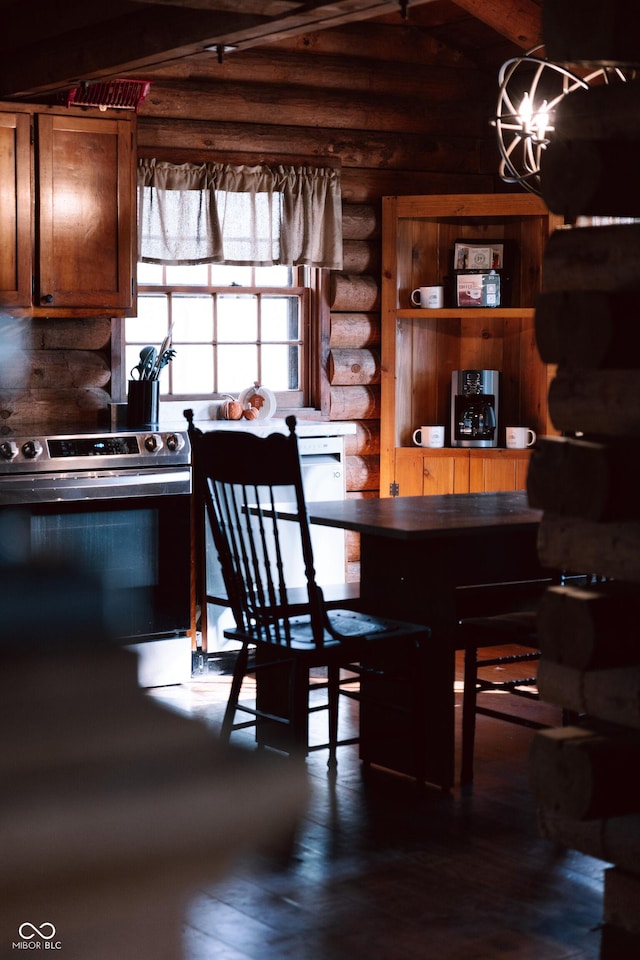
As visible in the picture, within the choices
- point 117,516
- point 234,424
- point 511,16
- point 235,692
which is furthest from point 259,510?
point 511,16

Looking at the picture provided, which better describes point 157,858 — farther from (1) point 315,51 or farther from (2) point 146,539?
(1) point 315,51

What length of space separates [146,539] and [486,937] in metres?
2.79

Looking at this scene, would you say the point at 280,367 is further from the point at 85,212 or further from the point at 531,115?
the point at 531,115

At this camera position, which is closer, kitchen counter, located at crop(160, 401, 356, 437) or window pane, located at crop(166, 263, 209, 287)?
kitchen counter, located at crop(160, 401, 356, 437)

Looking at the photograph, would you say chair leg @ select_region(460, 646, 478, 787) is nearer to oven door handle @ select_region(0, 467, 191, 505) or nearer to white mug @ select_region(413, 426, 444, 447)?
oven door handle @ select_region(0, 467, 191, 505)

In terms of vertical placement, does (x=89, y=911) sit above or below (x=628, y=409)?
below

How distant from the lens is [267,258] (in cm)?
629

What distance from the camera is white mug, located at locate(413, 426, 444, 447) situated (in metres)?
6.70

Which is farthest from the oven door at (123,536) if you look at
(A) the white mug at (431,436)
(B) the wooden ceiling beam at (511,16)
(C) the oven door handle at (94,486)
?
(B) the wooden ceiling beam at (511,16)

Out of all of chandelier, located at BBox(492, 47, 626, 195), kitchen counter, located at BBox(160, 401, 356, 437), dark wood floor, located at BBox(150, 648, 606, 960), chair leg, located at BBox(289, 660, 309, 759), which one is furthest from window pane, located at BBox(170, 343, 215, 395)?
dark wood floor, located at BBox(150, 648, 606, 960)

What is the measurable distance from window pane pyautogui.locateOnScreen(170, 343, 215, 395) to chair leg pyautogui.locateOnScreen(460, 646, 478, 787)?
8.29 ft

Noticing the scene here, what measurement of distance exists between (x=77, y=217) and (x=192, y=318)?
100cm

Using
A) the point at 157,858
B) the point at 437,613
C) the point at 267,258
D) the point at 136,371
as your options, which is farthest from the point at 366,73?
the point at 157,858

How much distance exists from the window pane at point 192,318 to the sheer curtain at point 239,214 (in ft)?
0.90
